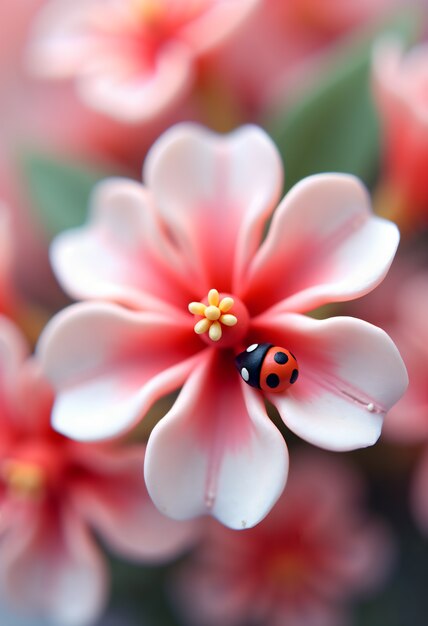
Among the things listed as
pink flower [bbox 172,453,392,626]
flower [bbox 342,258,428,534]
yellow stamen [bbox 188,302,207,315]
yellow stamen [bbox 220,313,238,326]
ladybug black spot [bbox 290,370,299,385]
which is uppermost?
yellow stamen [bbox 188,302,207,315]

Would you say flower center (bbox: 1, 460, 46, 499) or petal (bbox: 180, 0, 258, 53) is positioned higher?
petal (bbox: 180, 0, 258, 53)

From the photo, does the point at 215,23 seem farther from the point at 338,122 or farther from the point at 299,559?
the point at 299,559

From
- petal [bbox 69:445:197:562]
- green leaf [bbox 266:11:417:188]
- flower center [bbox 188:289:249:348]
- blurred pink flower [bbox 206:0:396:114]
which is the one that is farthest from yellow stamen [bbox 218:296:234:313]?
blurred pink flower [bbox 206:0:396:114]

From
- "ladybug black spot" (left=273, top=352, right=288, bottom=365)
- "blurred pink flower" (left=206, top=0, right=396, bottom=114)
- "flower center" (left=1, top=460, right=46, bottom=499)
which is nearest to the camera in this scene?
"ladybug black spot" (left=273, top=352, right=288, bottom=365)

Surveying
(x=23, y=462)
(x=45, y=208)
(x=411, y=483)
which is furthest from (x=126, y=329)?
(x=411, y=483)

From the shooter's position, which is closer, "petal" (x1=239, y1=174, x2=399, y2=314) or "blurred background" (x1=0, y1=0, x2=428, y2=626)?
"petal" (x1=239, y1=174, x2=399, y2=314)

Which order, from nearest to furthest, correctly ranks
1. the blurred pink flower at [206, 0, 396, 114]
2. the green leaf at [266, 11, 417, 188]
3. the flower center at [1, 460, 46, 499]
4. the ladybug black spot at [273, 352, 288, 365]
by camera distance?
1. the ladybug black spot at [273, 352, 288, 365]
2. the flower center at [1, 460, 46, 499]
3. the green leaf at [266, 11, 417, 188]
4. the blurred pink flower at [206, 0, 396, 114]

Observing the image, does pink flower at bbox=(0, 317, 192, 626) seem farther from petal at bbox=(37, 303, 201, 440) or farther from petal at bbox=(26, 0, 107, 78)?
petal at bbox=(26, 0, 107, 78)
